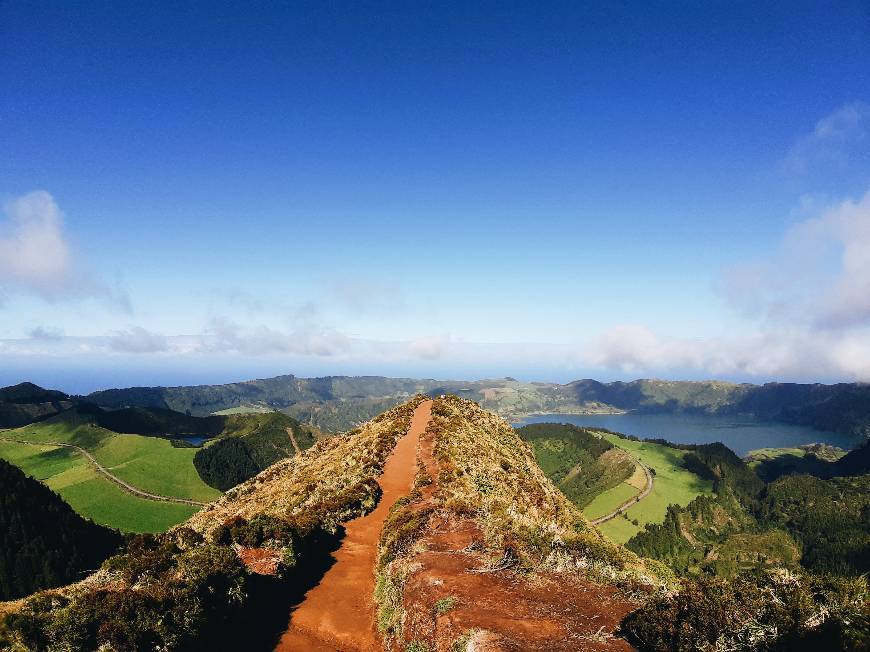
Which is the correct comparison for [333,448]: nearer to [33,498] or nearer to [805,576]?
[805,576]

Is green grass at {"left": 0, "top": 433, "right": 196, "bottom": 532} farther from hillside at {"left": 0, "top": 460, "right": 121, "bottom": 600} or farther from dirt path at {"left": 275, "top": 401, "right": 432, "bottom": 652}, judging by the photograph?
dirt path at {"left": 275, "top": 401, "right": 432, "bottom": 652}

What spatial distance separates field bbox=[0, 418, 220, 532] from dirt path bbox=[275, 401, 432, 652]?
122m

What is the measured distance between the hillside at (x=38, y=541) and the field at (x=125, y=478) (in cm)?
4301

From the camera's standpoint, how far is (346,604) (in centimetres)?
1839

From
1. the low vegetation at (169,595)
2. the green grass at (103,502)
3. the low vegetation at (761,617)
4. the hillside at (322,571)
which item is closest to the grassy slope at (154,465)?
the green grass at (103,502)

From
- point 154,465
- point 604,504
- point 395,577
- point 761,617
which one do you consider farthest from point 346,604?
point 604,504

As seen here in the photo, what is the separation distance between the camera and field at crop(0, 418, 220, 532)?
127250 millimetres

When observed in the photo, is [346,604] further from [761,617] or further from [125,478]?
[125,478]

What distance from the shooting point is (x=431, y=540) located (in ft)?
69.3

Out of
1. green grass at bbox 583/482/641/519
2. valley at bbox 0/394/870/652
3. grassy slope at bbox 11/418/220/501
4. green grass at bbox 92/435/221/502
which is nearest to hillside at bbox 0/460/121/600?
valley at bbox 0/394/870/652

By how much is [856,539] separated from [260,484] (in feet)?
805

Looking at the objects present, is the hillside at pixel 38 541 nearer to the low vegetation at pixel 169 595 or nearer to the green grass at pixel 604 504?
the low vegetation at pixel 169 595

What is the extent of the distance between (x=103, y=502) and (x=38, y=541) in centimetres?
7674

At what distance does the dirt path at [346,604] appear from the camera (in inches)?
615
